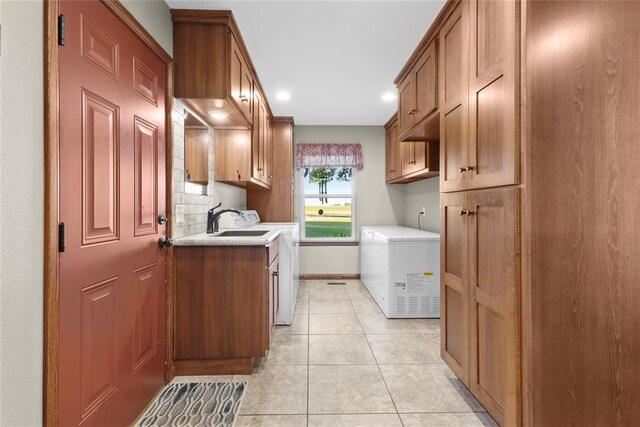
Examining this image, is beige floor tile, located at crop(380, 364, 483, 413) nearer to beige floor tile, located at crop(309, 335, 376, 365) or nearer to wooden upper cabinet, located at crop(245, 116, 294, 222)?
beige floor tile, located at crop(309, 335, 376, 365)

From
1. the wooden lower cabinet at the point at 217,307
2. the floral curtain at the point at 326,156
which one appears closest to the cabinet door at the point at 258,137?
the floral curtain at the point at 326,156

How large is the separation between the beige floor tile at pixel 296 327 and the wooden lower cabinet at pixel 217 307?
0.77 m

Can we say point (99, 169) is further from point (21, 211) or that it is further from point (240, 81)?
point (240, 81)

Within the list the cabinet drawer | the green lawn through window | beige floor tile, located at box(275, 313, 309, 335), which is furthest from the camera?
the green lawn through window

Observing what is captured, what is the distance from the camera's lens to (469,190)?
174cm

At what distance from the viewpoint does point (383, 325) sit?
10.5 feet

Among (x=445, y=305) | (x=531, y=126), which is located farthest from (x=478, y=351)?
(x=531, y=126)

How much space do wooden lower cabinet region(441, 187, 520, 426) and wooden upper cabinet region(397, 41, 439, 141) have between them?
73cm

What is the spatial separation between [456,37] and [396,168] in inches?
105

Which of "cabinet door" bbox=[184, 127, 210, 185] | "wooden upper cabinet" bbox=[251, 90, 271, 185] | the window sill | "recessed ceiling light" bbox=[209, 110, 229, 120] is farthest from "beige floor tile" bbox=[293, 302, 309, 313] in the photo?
"recessed ceiling light" bbox=[209, 110, 229, 120]

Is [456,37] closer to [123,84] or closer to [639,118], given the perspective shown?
[639,118]

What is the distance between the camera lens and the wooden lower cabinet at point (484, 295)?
137 centimetres

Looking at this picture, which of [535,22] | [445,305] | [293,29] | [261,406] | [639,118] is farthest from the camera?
[293,29]

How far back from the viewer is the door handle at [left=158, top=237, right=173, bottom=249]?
2020 mm
